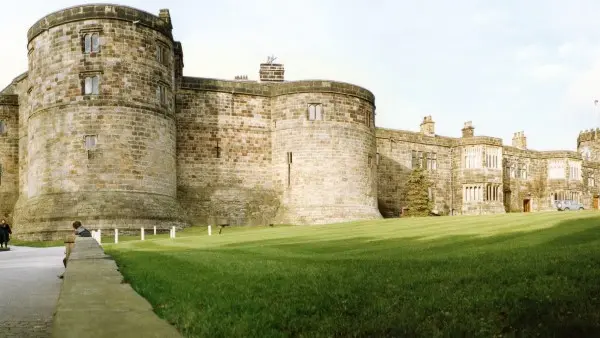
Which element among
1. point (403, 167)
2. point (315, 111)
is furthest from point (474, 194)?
point (315, 111)

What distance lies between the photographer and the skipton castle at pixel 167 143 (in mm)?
36438

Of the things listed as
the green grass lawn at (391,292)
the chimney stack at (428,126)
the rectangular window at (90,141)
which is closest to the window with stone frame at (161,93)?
the rectangular window at (90,141)

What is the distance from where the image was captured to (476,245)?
1609cm

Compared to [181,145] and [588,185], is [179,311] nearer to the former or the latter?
[181,145]

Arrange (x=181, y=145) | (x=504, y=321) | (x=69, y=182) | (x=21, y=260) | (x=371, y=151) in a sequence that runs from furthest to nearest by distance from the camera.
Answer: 1. (x=371, y=151)
2. (x=181, y=145)
3. (x=69, y=182)
4. (x=21, y=260)
5. (x=504, y=321)

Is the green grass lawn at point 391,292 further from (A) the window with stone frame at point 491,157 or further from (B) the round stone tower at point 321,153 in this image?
(A) the window with stone frame at point 491,157

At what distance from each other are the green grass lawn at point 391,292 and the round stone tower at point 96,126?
21.2 meters

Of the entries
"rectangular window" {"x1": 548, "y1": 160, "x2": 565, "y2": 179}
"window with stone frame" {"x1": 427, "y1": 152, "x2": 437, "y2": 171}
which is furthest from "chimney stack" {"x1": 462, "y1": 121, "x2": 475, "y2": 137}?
"rectangular window" {"x1": 548, "y1": 160, "x2": 565, "y2": 179}

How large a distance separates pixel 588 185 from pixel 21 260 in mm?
66359

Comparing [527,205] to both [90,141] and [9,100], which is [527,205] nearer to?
[90,141]

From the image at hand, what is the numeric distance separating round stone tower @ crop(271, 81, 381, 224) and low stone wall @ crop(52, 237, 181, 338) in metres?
34.8

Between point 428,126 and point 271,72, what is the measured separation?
771 inches

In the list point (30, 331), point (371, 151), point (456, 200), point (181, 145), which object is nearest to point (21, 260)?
point (30, 331)

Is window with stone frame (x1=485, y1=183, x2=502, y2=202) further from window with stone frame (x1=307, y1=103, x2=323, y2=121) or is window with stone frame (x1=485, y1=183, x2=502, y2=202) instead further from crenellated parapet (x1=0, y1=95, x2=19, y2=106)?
crenellated parapet (x1=0, y1=95, x2=19, y2=106)
